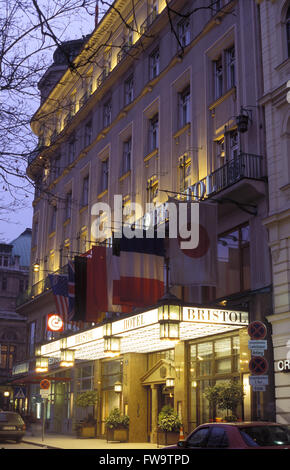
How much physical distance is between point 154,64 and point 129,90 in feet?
10.9

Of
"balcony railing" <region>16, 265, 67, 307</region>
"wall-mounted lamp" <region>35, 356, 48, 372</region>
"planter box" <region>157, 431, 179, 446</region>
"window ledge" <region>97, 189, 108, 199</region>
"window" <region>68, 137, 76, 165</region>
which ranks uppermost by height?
"window" <region>68, 137, 76, 165</region>

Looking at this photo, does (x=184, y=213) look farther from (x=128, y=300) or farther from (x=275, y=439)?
(x=275, y=439)

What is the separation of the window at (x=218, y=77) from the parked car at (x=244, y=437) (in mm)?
17650

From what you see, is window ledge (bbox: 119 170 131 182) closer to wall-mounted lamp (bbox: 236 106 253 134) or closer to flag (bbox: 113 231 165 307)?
flag (bbox: 113 231 165 307)

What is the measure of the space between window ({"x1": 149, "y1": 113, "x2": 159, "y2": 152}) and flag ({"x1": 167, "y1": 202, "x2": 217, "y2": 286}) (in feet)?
34.9

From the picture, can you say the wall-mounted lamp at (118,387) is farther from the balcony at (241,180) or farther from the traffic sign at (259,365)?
the traffic sign at (259,365)

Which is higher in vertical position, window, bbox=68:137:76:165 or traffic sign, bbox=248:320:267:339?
window, bbox=68:137:76:165

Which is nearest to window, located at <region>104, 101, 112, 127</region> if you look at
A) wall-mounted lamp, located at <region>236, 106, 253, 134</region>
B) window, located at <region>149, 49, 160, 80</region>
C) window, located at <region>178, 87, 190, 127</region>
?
window, located at <region>149, 49, 160, 80</region>

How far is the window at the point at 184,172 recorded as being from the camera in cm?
2769

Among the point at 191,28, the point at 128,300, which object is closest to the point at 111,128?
the point at 191,28

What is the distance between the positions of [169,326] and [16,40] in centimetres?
Answer: 1171

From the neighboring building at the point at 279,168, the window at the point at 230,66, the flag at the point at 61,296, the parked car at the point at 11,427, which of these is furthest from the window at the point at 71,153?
the neighboring building at the point at 279,168

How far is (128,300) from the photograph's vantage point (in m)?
23.9

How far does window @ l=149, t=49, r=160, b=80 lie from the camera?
32.8 m
